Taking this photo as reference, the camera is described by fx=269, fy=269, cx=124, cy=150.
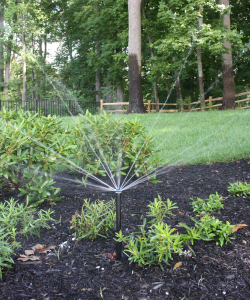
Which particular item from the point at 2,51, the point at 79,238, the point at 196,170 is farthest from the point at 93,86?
the point at 79,238

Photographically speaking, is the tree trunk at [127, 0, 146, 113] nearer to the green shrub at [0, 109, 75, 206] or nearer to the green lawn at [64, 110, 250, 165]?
the green lawn at [64, 110, 250, 165]

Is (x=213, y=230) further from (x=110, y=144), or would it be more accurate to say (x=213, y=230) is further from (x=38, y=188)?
(x=110, y=144)

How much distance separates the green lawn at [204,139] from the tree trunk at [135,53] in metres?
3.91

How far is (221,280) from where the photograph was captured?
169cm

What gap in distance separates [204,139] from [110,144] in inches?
123

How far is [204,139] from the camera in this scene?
236 inches

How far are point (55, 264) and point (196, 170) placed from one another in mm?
2986

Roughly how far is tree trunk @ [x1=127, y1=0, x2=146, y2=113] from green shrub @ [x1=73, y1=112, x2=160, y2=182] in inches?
338

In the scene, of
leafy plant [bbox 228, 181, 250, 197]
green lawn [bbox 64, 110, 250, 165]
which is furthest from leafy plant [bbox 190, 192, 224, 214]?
green lawn [bbox 64, 110, 250, 165]

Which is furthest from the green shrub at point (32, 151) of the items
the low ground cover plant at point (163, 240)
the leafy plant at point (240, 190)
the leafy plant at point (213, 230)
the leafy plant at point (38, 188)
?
the leafy plant at point (240, 190)

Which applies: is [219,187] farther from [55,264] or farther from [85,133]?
[55,264]

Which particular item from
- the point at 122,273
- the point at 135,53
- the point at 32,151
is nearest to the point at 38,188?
the point at 32,151

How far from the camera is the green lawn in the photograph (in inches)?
196

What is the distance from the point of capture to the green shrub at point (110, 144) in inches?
131
